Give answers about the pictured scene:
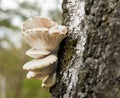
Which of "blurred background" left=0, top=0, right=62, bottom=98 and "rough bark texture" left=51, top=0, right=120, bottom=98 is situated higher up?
"rough bark texture" left=51, top=0, right=120, bottom=98

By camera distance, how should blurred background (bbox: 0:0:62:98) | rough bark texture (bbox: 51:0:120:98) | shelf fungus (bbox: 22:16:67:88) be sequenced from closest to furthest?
rough bark texture (bbox: 51:0:120:98) → shelf fungus (bbox: 22:16:67:88) → blurred background (bbox: 0:0:62:98)

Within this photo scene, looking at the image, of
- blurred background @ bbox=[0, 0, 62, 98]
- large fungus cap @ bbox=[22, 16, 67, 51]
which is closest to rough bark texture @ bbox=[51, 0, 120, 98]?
large fungus cap @ bbox=[22, 16, 67, 51]

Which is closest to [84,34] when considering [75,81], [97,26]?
[97,26]

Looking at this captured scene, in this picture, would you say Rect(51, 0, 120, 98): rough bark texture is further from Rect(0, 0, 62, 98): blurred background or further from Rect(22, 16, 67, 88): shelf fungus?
Rect(0, 0, 62, 98): blurred background

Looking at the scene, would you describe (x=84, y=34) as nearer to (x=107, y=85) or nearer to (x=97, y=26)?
(x=97, y=26)

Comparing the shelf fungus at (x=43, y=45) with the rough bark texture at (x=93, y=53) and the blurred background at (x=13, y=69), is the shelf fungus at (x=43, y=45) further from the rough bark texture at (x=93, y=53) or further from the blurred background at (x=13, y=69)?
the blurred background at (x=13, y=69)

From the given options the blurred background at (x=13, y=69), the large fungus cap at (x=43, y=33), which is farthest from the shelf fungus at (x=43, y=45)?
the blurred background at (x=13, y=69)
